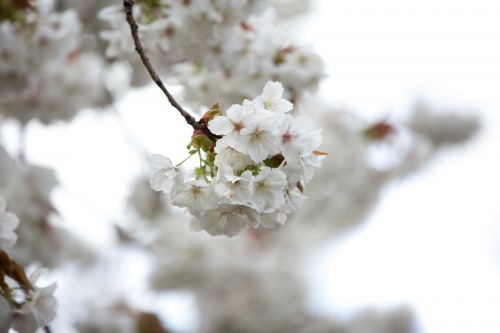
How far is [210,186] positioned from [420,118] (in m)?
4.77

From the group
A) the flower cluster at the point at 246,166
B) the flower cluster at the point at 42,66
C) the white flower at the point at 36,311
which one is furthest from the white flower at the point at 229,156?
the flower cluster at the point at 42,66

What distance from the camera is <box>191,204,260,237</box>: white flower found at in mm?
1143

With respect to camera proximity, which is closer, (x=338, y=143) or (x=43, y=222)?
(x=43, y=222)

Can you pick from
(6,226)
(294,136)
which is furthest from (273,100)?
(6,226)

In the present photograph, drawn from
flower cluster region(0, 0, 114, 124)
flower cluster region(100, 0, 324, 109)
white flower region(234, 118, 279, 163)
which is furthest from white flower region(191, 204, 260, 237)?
flower cluster region(0, 0, 114, 124)

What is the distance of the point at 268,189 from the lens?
3.64 feet

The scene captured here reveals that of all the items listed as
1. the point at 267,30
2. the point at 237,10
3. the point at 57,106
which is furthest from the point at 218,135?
the point at 57,106

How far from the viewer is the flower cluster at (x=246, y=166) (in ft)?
3.60

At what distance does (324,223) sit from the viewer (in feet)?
15.2

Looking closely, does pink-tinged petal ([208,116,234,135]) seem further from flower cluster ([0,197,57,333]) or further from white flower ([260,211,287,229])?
flower cluster ([0,197,57,333])

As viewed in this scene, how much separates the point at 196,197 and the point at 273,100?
23 centimetres

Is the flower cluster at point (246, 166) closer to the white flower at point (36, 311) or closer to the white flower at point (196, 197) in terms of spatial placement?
the white flower at point (196, 197)

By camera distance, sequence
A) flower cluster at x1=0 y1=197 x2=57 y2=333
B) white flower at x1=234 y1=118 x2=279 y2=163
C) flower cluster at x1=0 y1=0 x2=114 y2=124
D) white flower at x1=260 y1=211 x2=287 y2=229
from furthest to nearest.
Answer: flower cluster at x1=0 y1=0 x2=114 y2=124 → flower cluster at x1=0 y1=197 x2=57 y2=333 → white flower at x1=260 y1=211 x2=287 y2=229 → white flower at x1=234 y1=118 x2=279 y2=163

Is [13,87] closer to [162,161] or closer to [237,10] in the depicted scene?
[237,10]
